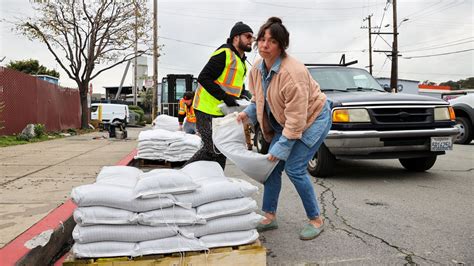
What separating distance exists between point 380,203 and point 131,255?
3013 millimetres

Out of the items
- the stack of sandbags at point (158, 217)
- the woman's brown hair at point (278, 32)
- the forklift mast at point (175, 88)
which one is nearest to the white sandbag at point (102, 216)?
the stack of sandbags at point (158, 217)

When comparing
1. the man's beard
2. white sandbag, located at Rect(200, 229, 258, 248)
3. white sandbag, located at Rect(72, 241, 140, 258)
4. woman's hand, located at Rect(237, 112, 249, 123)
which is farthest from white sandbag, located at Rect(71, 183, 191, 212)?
the man's beard

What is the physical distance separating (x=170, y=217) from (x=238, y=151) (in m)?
0.91

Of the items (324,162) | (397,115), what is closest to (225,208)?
(324,162)

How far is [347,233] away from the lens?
3365 mm

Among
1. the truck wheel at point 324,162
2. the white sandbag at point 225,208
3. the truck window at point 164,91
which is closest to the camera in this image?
the white sandbag at point 225,208

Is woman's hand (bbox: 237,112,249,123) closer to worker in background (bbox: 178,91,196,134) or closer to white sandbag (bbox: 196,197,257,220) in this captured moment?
white sandbag (bbox: 196,197,257,220)

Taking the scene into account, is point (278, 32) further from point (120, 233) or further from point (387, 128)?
point (387, 128)

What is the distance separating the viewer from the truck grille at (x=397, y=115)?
5.14 meters

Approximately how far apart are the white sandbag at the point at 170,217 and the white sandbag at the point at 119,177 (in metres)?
0.32

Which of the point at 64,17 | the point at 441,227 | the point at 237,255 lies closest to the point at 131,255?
the point at 237,255

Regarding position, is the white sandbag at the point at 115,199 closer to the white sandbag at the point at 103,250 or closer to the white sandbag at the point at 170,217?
the white sandbag at the point at 170,217

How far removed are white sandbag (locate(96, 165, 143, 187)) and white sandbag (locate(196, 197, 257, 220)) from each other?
1.67 feet

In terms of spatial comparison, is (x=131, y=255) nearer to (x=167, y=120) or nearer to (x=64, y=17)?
(x=167, y=120)
